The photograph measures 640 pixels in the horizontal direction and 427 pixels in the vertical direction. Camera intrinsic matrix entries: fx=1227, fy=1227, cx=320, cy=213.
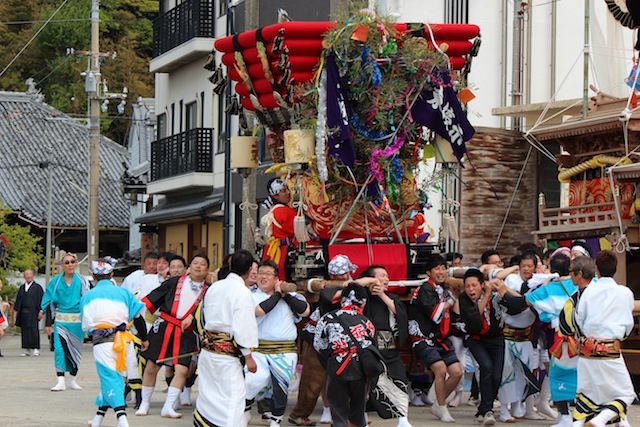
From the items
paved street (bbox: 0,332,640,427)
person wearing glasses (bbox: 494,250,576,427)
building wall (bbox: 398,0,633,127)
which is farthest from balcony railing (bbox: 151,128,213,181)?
person wearing glasses (bbox: 494,250,576,427)

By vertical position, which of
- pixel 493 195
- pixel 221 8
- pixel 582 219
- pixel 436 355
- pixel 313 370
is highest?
pixel 221 8

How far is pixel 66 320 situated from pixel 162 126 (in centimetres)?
2190

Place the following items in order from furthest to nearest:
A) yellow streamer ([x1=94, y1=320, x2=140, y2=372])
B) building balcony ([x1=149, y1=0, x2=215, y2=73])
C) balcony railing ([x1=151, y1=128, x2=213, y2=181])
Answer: balcony railing ([x1=151, y1=128, x2=213, y2=181]) → building balcony ([x1=149, y1=0, x2=215, y2=73]) → yellow streamer ([x1=94, y1=320, x2=140, y2=372])

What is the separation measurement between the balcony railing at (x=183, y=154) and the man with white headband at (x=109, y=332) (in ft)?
68.3

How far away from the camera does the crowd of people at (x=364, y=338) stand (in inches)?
447

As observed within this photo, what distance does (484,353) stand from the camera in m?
13.8

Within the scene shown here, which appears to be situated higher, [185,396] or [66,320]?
[66,320]

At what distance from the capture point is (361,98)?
14.1 m

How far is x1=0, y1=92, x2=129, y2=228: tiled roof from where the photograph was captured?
4800cm

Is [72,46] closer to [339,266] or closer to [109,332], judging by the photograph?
[109,332]

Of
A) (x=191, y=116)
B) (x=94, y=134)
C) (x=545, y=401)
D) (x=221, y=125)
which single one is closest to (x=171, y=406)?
(x=545, y=401)

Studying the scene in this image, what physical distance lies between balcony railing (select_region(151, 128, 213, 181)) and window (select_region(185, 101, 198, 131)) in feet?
1.94

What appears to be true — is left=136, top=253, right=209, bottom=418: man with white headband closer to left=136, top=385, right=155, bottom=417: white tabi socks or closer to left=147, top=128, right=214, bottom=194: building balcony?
left=136, top=385, right=155, bottom=417: white tabi socks

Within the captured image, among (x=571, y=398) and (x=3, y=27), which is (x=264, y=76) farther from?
(x=3, y=27)
